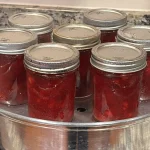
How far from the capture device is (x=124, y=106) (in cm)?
49

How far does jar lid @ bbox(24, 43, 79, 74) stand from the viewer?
459 mm

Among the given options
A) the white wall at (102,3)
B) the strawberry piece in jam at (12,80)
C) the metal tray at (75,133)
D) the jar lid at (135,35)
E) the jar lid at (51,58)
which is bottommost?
the metal tray at (75,133)

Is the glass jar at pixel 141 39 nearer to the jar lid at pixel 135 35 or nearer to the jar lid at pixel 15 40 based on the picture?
the jar lid at pixel 135 35

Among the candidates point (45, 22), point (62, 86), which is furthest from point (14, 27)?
point (62, 86)

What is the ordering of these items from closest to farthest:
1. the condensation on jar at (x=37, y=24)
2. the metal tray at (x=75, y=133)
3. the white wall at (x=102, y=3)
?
the metal tray at (x=75, y=133), the condensation on jar at (x=37, y=24), the white wall at (x=102, y=3)

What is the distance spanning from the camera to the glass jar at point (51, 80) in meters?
0.46

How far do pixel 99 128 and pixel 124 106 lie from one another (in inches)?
2.0

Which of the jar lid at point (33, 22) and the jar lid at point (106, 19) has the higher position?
the jar lid at point (106, 19)

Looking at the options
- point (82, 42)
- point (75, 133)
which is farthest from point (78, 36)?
point (75, 133)

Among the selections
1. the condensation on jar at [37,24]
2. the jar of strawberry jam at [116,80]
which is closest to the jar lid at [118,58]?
the jar of strawberry jam at [116,80]

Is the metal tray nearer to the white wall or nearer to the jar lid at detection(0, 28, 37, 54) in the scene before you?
the jar lid at detection(0, 28, 37, 54)

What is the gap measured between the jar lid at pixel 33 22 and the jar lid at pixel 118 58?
0.10m

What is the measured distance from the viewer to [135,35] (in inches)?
21.7

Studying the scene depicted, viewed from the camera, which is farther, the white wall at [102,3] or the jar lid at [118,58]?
the white wall at [102,3]
